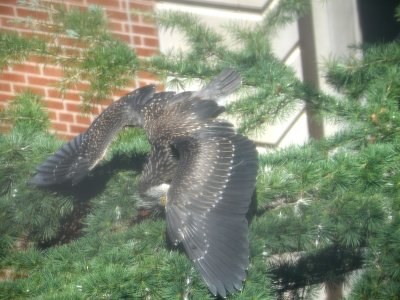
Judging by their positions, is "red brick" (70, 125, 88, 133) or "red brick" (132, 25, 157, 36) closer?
"red brick" (132, 25, 157, 36)

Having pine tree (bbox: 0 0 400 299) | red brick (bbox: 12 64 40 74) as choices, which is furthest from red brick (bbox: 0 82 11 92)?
pine tree (bbox: 0 0 400 299)

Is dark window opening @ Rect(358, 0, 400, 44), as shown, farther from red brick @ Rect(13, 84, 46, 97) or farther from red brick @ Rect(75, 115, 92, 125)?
red brick @ Rect(13, 84, 46, 97)

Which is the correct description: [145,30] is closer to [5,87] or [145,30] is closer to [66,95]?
[66,95]

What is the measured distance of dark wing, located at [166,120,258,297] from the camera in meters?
4.62

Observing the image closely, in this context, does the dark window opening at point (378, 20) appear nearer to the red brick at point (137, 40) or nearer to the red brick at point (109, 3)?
the red brick at point (137, 40)

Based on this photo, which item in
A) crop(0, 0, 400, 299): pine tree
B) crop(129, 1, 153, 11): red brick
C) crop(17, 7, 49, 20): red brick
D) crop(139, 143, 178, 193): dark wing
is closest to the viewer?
crop(0, 0, 400, 299): pine tree

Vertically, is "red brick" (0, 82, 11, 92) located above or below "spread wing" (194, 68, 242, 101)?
above

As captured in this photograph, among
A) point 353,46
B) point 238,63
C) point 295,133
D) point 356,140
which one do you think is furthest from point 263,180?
point 295,133

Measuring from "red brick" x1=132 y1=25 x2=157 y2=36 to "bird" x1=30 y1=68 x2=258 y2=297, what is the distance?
1.85 metres

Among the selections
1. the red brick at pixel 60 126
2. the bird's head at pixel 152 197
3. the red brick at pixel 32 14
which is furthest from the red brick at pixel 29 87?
the bird's head at pixel 152 197

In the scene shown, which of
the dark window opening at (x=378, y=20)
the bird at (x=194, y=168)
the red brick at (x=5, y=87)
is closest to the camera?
the bird at (x=194, y=168)

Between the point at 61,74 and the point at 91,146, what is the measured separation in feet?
6.94

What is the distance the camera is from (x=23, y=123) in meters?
6.14

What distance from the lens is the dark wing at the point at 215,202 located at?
4.62 meters
